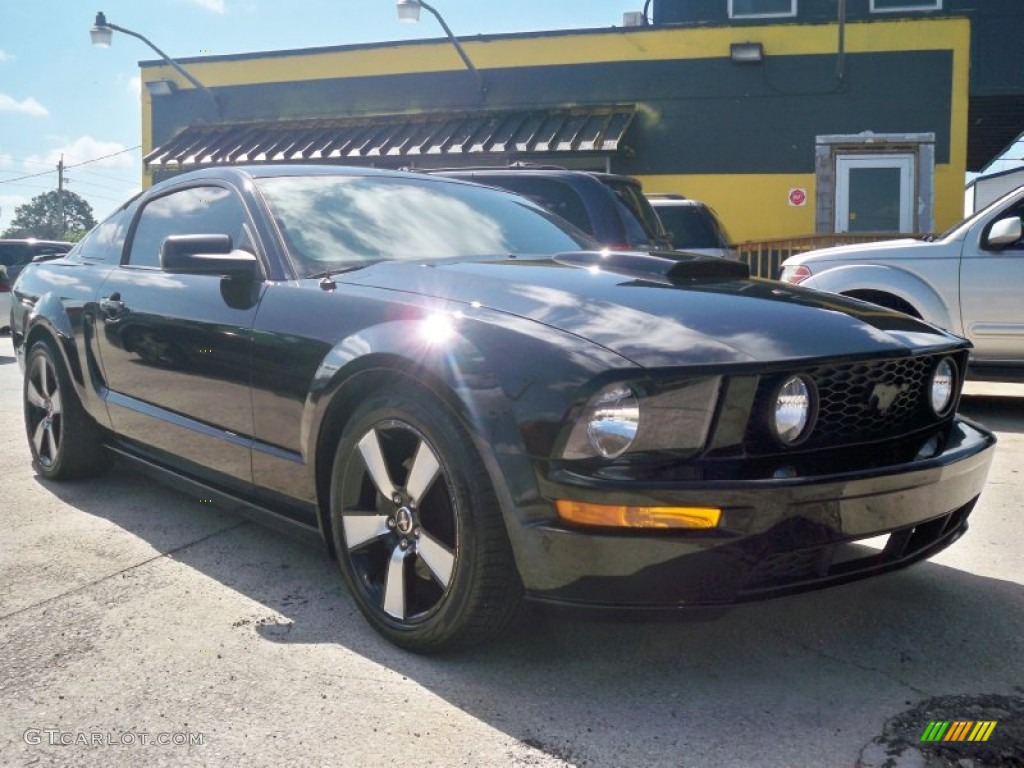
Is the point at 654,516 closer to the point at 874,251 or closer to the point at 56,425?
the point at 56,425

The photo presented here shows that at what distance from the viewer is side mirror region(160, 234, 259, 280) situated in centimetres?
331

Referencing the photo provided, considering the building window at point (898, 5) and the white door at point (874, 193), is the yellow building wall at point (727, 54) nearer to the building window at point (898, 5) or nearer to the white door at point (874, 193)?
the white door at point (874, 193)

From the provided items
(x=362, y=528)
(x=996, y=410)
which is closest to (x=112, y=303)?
(x=362, y=528)

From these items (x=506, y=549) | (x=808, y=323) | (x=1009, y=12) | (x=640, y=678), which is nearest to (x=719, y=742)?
(x=640, y=678)

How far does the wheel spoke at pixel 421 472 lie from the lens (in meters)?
2.63

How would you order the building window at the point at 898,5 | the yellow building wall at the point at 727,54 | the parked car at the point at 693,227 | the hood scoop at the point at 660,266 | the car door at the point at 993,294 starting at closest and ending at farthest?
1. the hood scoop at the point at 660,266
2. the car door at the point at 993,294
3. the parked car at the point at 693,227
4. the yellow building wall at the point at 727,54
5. the building window at the point at 898,5

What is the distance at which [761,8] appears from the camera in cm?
1666

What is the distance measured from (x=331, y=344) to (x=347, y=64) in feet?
54.4

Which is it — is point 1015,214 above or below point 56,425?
above

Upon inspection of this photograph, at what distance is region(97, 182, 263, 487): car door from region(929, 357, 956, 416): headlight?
2100 millimetres

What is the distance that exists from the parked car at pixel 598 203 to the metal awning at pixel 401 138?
8254 millimetres

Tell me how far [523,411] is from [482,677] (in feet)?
2.41

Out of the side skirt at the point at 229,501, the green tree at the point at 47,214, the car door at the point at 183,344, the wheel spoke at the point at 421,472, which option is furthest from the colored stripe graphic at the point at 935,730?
the green tree at the point at 47,214

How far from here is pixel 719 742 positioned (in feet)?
7.45
